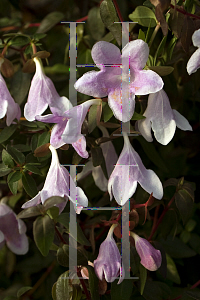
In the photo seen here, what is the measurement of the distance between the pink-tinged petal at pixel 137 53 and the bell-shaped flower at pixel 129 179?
0.40 feet

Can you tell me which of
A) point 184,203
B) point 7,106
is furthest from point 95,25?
point 184,203

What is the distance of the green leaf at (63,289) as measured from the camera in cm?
53

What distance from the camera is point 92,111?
0.52 metres

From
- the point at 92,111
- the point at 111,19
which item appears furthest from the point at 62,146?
the point at 111,19

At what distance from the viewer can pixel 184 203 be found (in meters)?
0.57

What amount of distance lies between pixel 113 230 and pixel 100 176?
112 millimetres

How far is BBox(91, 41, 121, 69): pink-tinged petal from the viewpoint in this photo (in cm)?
47

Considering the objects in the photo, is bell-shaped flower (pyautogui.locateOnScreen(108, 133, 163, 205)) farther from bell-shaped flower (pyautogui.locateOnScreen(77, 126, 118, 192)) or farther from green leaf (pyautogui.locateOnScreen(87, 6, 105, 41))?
green leaf (pyautogui.locateOnScreen(87, 6, 105, 41))

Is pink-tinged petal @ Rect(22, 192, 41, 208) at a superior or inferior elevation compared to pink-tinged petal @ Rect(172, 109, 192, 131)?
inferior

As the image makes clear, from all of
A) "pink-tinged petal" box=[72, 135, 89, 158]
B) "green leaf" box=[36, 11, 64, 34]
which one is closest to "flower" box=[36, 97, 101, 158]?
"pink-tinged petal" box=[72, 135, 89, 158]

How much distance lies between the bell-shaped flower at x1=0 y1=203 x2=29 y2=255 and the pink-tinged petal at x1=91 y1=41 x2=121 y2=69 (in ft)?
1.10

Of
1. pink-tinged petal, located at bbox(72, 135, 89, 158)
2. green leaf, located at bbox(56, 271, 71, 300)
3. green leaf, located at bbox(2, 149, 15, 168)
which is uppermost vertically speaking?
pink-tinged petal, located at bbox(72, 135, 89, 158)

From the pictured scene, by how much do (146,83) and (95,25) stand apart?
1.13 ft

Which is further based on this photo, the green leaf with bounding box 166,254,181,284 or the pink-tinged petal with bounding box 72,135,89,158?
the green leaf with bounding box 166,254,181,284
